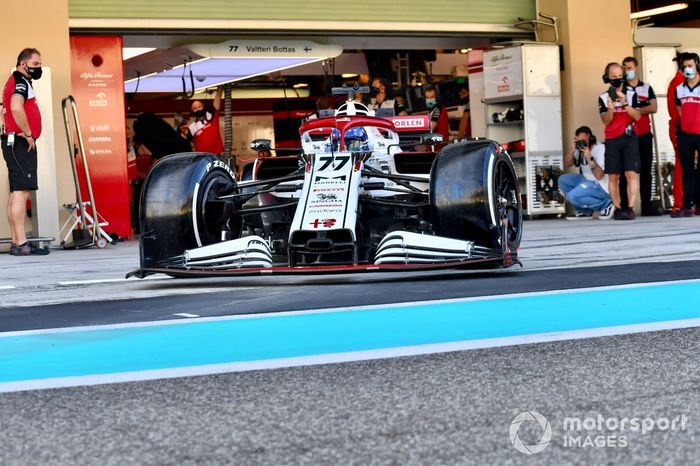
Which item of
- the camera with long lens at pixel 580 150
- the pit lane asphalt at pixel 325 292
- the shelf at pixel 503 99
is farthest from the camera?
the shelf at pixel 503 99

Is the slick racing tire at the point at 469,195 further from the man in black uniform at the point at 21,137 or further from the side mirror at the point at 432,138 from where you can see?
the man in black uniform at the point at 21,137

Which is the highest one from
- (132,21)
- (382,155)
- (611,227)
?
(132,21)

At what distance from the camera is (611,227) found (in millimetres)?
13391

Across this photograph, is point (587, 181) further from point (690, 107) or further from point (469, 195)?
point (469, 195)

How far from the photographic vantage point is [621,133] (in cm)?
1527

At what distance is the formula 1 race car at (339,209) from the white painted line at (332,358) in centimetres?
245

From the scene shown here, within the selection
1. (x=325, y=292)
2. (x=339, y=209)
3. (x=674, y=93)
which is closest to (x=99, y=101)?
(x=674, y=93)

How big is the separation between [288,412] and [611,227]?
1033 cm

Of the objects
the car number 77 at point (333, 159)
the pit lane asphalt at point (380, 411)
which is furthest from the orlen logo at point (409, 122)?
the pit lane asphalt at point (380, 411)

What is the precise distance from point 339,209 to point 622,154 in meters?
8.52

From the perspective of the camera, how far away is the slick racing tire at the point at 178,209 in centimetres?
780

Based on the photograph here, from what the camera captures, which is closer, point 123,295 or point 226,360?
point 226,360

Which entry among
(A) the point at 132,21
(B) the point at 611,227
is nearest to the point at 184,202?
(B) the point at 611,227

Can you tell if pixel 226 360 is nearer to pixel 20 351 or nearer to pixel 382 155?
pixel 20 351
